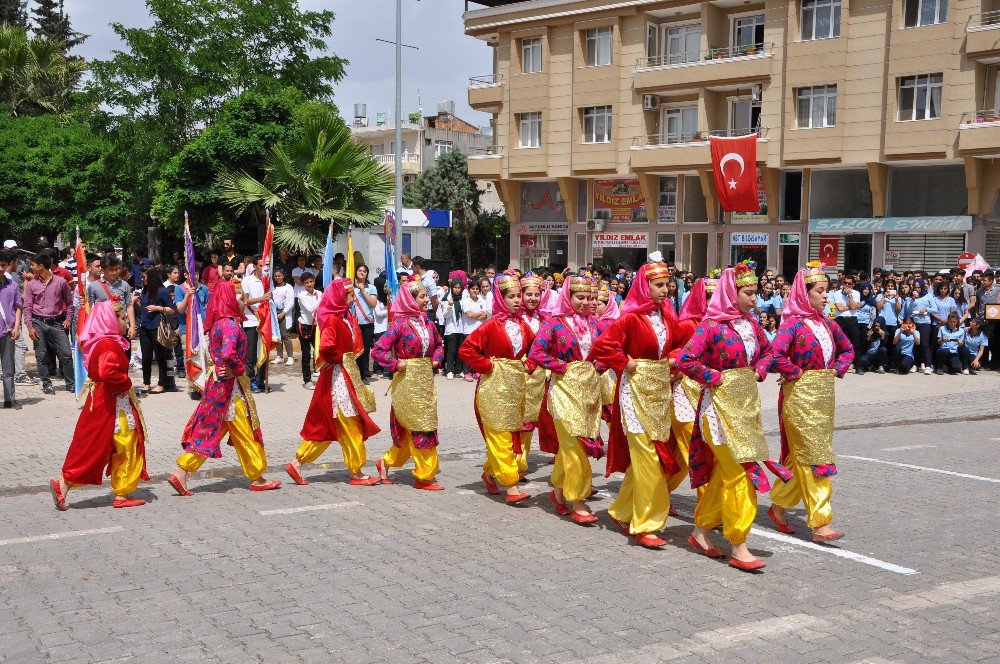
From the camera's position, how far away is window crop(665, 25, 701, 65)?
33688mm

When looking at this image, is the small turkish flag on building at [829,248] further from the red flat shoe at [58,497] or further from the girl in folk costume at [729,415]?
the red flat shoe at [58,497]

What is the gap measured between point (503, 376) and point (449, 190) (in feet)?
139

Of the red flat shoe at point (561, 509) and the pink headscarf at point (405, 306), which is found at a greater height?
the pink headscarf at point (405, 306)

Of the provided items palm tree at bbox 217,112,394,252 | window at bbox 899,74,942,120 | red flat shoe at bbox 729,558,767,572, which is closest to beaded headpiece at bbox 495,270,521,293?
red flat shoe at bbox 729,558,767,572

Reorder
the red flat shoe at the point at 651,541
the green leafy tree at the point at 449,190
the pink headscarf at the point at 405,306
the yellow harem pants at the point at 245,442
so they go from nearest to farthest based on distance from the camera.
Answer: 1. the red flat shoe at the point at 651,541
2. the yellow harem pants at the point at 245,442
3. the pink headscarf at the point at 405,306
4. the green leafy tree at the point at 449,190

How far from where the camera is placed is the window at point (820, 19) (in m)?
30.1

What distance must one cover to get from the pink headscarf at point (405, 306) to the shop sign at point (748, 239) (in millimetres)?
25776

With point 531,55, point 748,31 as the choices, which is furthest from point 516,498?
point 531,55

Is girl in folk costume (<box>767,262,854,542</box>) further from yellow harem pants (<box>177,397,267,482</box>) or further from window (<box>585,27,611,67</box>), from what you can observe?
window (<box>585,27,611,67</box>)

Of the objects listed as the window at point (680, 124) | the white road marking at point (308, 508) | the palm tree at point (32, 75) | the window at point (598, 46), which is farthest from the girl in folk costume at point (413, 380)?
the palm tree at point (32, 75)

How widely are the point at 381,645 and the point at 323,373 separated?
4191mm

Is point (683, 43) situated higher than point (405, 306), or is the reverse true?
point (683, 43)

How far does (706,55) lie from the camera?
32594 millimetres

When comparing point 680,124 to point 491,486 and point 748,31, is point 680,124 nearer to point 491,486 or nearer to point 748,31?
point 748,31
